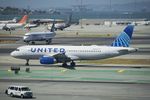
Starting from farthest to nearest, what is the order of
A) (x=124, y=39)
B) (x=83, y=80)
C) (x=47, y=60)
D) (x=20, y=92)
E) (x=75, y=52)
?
(x=124, y=39) < (x=75, y=52) < (x=47, y=60) < (x=83, y=80) < (x=20, y=92)

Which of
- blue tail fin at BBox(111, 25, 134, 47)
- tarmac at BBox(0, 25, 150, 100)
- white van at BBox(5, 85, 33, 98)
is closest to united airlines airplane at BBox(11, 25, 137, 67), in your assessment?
blue tail fin at BBox(111, 25, 134, 47)

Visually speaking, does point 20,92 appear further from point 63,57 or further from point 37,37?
point 37,37

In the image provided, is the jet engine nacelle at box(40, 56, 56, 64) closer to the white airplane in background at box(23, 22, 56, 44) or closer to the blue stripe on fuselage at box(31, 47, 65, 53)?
the blue stripe on fuselage at box(31, 47, 65, 53)

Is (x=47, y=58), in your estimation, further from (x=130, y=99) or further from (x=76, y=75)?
(x=130, y=99)

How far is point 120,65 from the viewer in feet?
293

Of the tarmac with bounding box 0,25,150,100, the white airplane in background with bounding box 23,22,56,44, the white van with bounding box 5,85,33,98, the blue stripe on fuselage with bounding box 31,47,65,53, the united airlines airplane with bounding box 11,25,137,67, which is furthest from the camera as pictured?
the white airplane in background with bounding box 23,22,56,44

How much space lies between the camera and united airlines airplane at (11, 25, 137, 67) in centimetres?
8562

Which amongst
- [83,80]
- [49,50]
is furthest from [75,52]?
[83,80]

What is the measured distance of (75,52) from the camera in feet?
286

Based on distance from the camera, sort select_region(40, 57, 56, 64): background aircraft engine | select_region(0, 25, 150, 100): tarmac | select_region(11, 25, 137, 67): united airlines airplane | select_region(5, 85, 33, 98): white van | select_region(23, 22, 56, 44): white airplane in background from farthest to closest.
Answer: select_region(23, 22, 56, 44): white airplane in background < select_region(11, 25, 137, 67): united airlines airplane < select_region(40, 57, 56, 64): background aircraft engine < select_region(0, 25, 150, 100): tarmac < select_region(5, 85, 33, 98): white van

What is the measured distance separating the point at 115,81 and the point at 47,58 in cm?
1891

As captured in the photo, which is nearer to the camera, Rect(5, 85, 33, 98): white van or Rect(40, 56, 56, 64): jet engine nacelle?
Rect(5, 85, 33, 98): white van

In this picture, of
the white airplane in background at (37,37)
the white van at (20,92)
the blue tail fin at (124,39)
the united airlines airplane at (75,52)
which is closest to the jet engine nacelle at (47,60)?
the united airlines airplane at (75,52)

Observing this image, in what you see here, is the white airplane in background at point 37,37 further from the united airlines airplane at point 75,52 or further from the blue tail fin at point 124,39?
the blue tail fin at point 124,39
